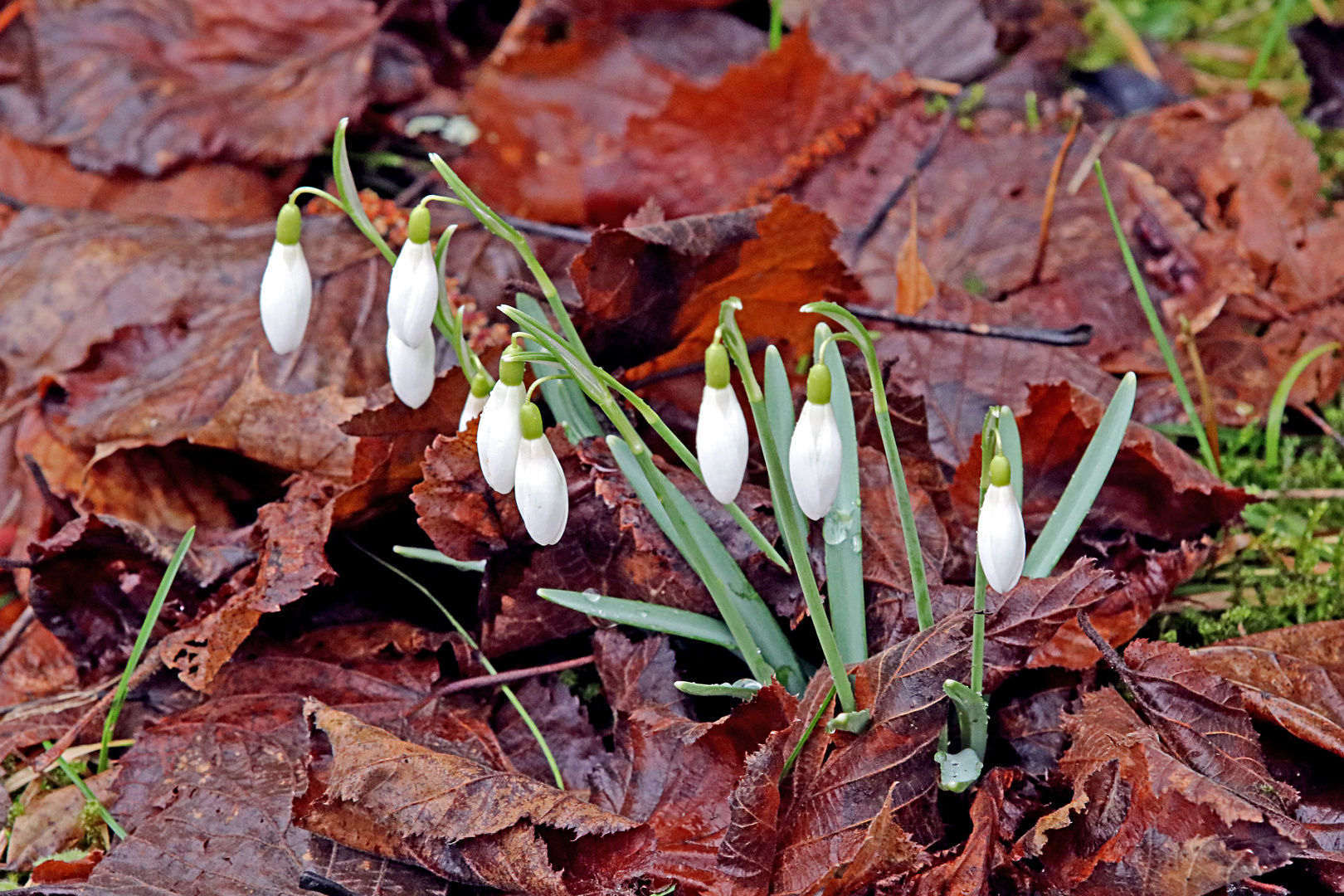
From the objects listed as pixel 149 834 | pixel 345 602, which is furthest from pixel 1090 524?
pixel 149 834

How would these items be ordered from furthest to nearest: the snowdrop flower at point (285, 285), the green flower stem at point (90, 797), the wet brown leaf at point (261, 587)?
the wet brown leaf at point (261, 587) < the green flower stem at point (90, 797) < the snowdrop flower at point (285, 285)

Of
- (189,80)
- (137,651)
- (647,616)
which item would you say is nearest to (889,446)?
(647,616)

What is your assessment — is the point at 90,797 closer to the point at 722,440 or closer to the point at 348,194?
the point at 348,194

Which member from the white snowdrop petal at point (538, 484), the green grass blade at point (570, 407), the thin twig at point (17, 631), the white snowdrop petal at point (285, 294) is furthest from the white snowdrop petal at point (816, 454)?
the thin twig at point (17, 631)

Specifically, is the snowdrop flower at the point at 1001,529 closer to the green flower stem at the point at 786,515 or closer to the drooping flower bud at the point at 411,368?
the green flower stem at the point at 786,515

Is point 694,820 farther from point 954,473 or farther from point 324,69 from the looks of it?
point 324,69

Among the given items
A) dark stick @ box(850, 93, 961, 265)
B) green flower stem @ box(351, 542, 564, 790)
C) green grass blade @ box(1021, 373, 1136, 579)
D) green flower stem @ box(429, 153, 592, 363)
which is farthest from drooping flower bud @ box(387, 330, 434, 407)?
dark stick @ box(850, 93, 961, 265)

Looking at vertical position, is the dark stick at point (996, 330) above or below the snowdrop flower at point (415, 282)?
below
